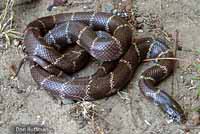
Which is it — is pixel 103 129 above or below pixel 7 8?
below

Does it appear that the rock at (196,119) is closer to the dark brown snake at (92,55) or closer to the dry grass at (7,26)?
the dark brown snake at (92,55)

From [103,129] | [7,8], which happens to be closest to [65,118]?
[103,129]

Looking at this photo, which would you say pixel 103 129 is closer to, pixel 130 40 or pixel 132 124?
pixel 132 124

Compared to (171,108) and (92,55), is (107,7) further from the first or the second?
(171,108)

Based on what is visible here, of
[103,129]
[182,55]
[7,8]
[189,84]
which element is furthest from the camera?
[7,8]

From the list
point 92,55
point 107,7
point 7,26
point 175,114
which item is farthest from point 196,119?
point 7,26

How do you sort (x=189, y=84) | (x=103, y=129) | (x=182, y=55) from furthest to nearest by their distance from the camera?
(x=182, y=55), (x=189, y=84), (x=103, y=129)

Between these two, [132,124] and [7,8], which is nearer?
[132,124]
